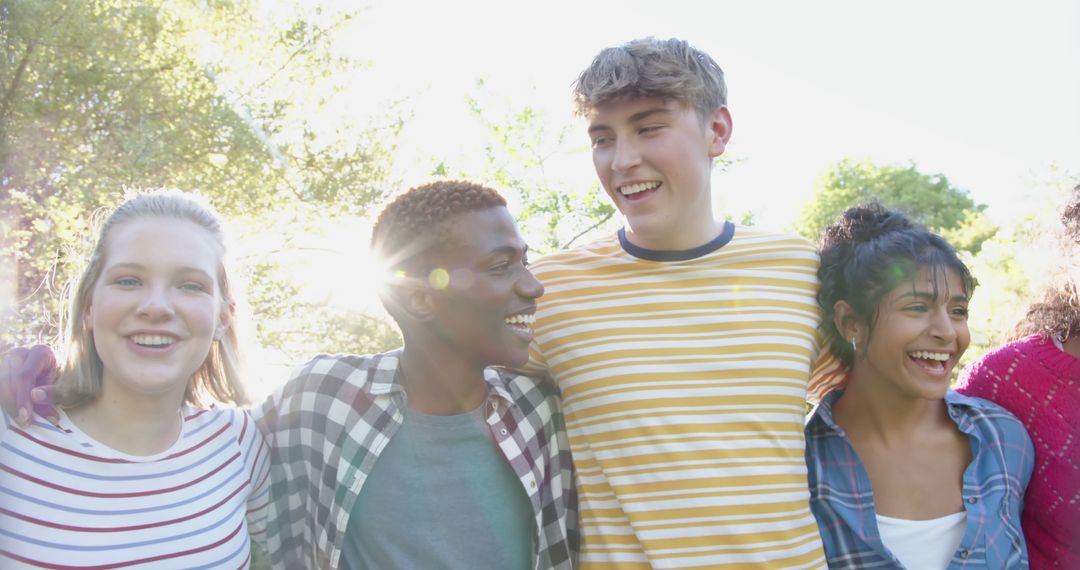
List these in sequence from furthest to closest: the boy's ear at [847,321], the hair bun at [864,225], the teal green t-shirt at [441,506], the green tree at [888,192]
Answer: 1. the green tree at [888,192]
2. the hair bun at [864,225]
3. the boy's ear at [847,321]
4. the teal green t-shirt at [441,506]

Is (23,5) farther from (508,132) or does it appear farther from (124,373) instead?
(124,373)

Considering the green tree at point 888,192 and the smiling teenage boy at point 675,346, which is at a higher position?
the green tree at point 888,192

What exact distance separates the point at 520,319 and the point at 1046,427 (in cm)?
190

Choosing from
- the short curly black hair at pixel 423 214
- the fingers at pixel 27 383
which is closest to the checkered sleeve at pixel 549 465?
the short curly black hair at pixel 423 214

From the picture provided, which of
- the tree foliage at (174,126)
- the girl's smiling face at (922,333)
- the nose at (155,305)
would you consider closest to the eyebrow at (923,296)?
the girl's smiling face at (922,333)

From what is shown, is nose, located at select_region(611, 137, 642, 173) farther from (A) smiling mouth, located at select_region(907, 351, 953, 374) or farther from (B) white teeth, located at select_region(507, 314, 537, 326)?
(A) smiling mouth, located at select_region(907, 351, 953, 374)

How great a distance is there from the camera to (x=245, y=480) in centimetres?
264

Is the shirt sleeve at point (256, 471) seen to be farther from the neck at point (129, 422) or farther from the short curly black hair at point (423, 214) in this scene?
the short curly black hair at point (423, 214)

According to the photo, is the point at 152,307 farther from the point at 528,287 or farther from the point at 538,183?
the point at 538,183

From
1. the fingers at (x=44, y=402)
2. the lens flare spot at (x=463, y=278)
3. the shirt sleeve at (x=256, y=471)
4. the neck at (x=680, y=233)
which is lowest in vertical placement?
the shirt sleeve at (x=256, y=471)

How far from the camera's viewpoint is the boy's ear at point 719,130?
9.92 feet

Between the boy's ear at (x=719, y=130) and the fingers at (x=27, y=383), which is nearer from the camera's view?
the fingers at (x=27, y=383)

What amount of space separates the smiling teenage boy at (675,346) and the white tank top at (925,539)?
291 millimetres

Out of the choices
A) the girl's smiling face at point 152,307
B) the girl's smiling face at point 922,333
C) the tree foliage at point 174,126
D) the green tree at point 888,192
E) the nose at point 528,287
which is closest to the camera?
the girl's smiling face at point 152,307
